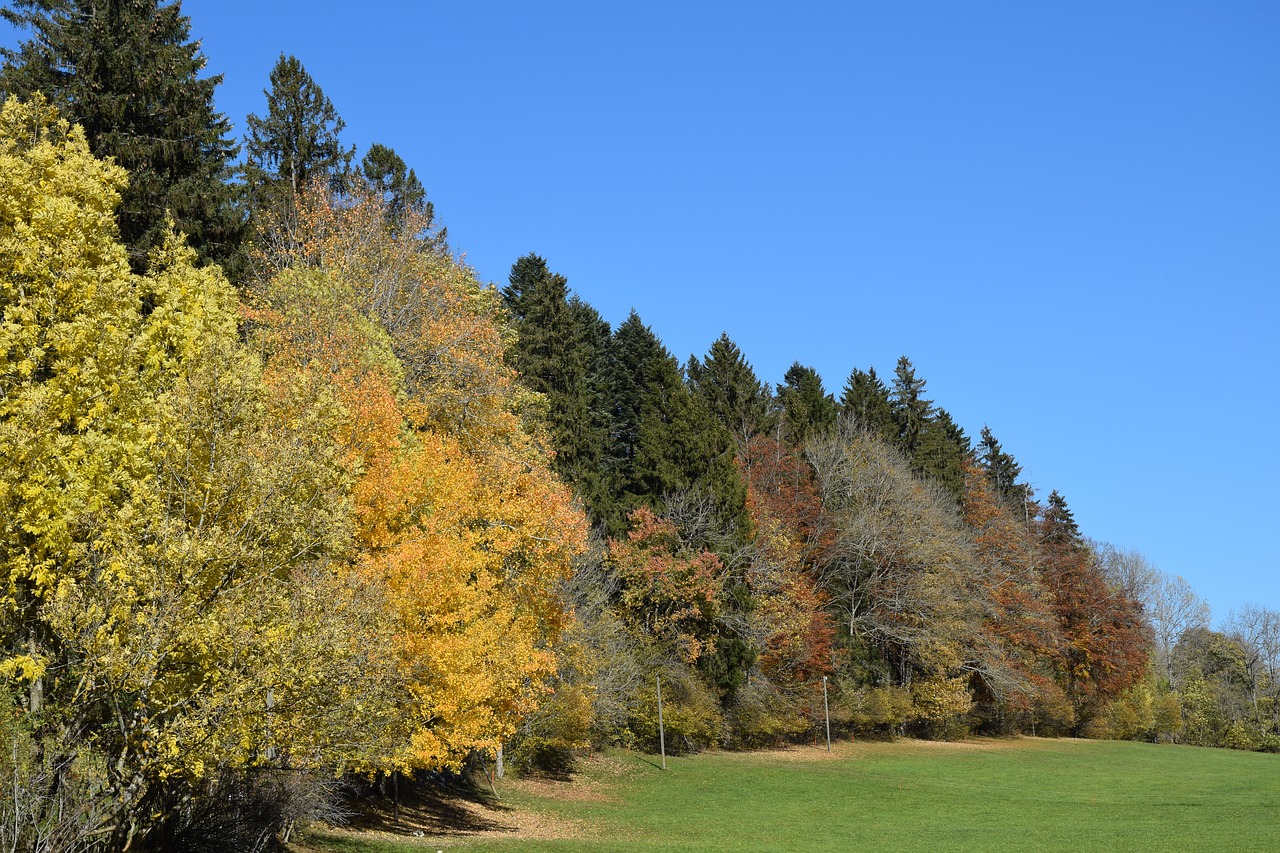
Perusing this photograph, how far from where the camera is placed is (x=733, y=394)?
59.2 metres

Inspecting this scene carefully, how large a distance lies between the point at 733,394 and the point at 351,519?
43428 millimetres

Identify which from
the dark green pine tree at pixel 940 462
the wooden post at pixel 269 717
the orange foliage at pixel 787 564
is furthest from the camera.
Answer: the dark green pine tree at pixel 940 462

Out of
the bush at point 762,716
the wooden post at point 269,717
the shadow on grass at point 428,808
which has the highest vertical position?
the wooden post at point 269,717

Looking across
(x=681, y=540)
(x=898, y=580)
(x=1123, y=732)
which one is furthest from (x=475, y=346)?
(x=1123, y=732)

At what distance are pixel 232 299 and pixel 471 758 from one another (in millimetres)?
20002

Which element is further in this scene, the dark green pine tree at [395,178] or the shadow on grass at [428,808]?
the dark green pine tree at [395,178]

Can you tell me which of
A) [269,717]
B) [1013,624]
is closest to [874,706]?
[1013,624]

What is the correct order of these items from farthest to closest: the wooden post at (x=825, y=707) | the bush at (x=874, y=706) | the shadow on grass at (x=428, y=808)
A: the bush at (x=874, y=706) → the wooden post at (x=825, y=707) → the shadow on grass at (x=428, y=808)

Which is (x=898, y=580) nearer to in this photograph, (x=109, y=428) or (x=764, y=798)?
(x=764, y=798)

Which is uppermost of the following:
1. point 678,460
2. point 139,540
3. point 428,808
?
point 678,460

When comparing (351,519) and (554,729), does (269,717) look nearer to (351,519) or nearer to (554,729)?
(351,519)

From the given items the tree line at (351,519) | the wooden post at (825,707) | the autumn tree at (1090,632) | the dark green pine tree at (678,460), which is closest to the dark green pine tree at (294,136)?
the tree line at (351,519)

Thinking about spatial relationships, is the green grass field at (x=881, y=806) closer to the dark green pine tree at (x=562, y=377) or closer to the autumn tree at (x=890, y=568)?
the autumn tree at (x=890, y=568)

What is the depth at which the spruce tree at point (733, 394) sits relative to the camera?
58281mm
